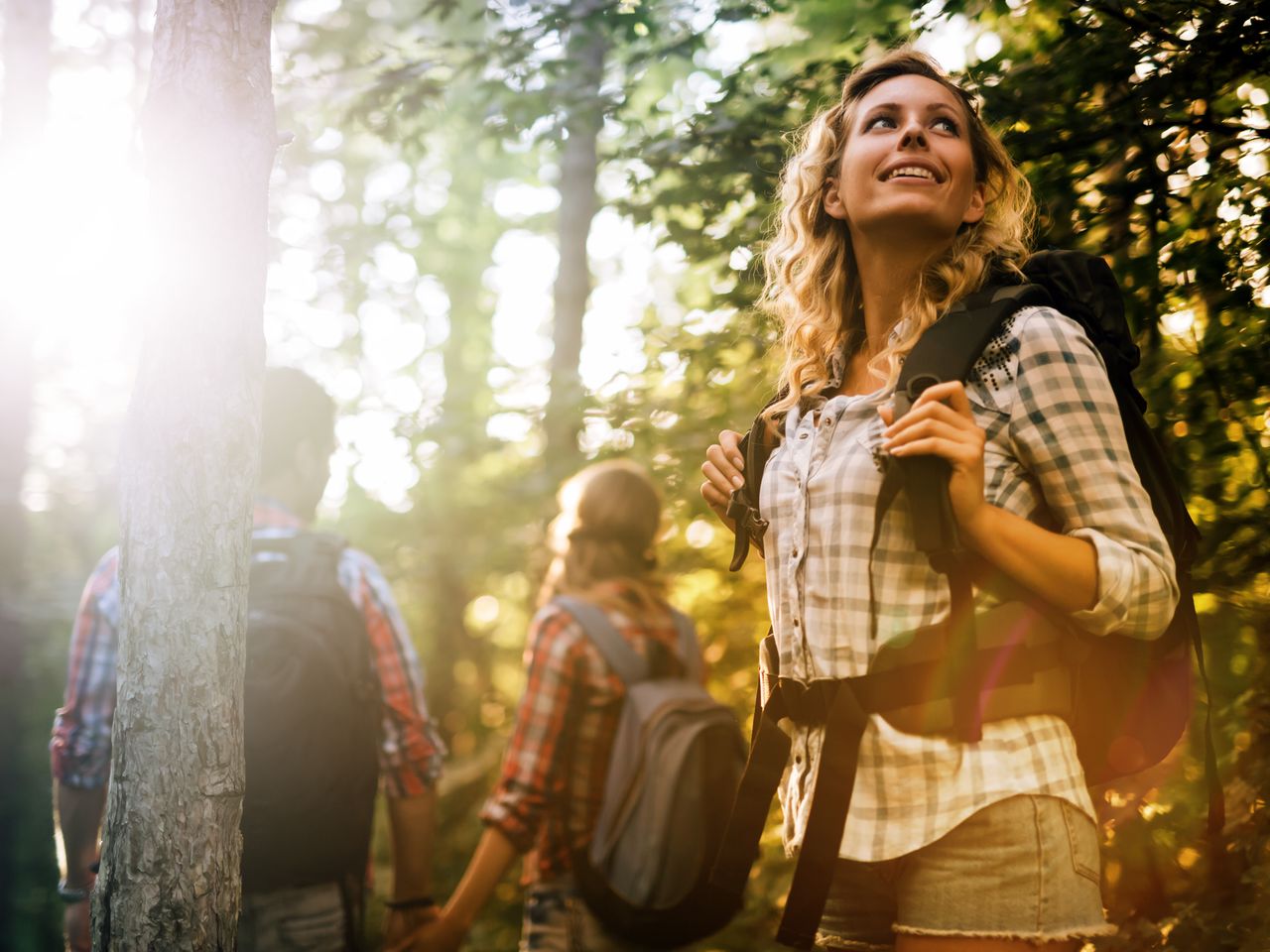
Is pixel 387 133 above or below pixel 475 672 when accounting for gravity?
above

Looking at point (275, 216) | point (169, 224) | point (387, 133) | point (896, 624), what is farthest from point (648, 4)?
point (275, 216)

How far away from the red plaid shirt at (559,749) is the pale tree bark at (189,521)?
1.16 metres

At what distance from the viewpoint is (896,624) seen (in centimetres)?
193

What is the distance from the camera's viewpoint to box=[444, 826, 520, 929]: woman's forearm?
3.38m

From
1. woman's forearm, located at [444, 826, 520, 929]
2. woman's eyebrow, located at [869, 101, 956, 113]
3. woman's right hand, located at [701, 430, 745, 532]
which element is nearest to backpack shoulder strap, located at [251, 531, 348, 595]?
woman's forearm, located at [444, 826, 520, 929]

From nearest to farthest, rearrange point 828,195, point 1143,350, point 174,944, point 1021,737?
point 1021,737
point 174,944
point 828,195
point 1143,350

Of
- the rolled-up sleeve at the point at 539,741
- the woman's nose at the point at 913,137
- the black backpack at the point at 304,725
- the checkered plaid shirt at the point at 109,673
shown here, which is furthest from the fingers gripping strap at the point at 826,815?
the checkered plaid shirt at the point at 109,673

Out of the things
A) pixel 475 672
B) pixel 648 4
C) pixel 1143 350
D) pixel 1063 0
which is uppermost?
pixel 648 4

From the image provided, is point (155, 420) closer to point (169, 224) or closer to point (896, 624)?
point (169, 224)

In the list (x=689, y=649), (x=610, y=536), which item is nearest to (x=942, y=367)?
(x=689, y=649)

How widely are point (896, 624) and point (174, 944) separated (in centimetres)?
157

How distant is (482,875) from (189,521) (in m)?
1.69

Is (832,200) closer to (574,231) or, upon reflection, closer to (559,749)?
(559,749)

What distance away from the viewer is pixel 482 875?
11.2 ft
